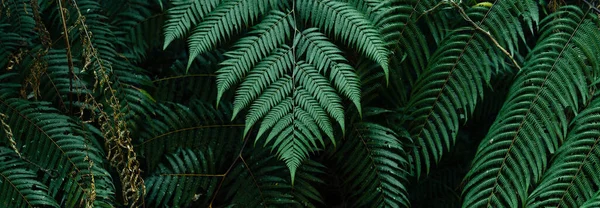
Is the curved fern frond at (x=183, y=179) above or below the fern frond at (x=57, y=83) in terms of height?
below

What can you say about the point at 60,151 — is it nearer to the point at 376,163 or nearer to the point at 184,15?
the point at 184,15

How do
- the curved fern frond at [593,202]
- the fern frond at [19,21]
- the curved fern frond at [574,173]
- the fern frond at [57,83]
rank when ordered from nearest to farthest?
the curved fern frond at [593,202] < the curved fern frond at [574,173] < the fern frond at [57,83] < the fern frond at [19,21]

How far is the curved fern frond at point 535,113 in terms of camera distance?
1784 mm

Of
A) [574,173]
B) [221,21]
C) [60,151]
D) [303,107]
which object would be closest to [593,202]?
[574,173]

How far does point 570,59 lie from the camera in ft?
6.21

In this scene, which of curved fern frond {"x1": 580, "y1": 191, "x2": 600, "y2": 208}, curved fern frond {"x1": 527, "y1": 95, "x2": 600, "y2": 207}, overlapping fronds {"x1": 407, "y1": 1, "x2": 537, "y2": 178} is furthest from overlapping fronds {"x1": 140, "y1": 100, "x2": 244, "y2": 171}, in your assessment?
curved fern frond {"x1": 580, "y1": 191, "x2": 600, "y2": 208}

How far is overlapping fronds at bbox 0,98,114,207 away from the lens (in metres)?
1.77

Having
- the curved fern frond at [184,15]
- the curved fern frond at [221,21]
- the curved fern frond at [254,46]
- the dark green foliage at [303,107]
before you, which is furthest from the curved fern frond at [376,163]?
the curved fern frond at [184,15]

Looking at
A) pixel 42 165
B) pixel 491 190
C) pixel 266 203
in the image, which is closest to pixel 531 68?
pixel 491 190

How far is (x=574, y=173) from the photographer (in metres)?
1.73

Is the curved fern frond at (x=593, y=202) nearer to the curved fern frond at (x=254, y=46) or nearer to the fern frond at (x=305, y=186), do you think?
the fern frond at (x=305, y=186)

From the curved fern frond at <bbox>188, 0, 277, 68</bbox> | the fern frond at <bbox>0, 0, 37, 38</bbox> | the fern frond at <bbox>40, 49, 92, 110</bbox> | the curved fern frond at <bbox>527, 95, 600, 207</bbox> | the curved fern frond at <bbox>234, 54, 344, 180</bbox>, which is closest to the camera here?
the curved fern frond at <bbox>527, 95, 600, 207</bbox>

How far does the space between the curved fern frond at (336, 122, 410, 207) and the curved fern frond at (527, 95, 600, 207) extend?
15.7 inches

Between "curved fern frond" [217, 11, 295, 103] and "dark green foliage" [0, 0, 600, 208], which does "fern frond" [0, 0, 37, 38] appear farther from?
"curved fern frond" [217, 11, 295, 103]
